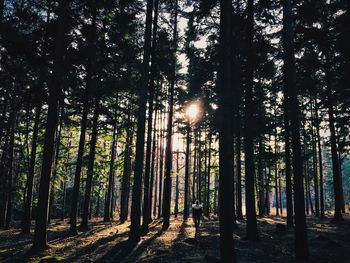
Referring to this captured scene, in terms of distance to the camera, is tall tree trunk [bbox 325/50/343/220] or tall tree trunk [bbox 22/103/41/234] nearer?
tall tree trunk [bbox 22/103/41/234]

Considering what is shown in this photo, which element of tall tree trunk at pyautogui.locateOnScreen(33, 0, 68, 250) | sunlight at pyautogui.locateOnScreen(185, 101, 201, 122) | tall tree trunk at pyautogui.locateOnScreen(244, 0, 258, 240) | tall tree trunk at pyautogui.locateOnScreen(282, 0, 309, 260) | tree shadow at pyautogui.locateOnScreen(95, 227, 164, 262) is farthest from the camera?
sunlight at pyautogui.locateOnScreen(185, 101, 201, 122)

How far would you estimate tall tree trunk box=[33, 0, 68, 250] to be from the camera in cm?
1116

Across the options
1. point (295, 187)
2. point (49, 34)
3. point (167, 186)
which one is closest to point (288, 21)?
point (295, 187)

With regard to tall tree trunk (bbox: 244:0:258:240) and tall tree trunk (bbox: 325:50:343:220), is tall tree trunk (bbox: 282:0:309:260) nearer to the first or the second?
tall tree trunk (bbox: 244:0:258:240)

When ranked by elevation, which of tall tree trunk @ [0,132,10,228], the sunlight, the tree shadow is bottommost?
the tree shadow

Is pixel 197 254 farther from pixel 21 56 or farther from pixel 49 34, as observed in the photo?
pixel 49 34

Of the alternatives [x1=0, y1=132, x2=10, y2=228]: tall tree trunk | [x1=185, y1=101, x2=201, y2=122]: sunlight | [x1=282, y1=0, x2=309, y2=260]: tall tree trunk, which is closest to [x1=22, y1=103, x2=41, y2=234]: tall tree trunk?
[x1=0, y1=132, x2=10, y2=228]: tall tree trunk

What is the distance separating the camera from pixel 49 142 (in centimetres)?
1131

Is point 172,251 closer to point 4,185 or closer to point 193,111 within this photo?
point 193,111

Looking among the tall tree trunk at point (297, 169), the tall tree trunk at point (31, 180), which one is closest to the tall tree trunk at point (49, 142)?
the tall tree trunk at point (31, 180)

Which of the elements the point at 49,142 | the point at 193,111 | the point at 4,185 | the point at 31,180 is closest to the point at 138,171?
the point at 49,142

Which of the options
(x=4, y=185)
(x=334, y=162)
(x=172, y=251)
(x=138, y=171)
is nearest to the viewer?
(x=172, y=251)

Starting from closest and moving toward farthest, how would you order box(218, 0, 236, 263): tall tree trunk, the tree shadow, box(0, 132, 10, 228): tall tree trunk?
box(218, 0, 236, 263): tall tree trunk
the tree shadow
box(0, 132, 10, 228): tall tree trunk

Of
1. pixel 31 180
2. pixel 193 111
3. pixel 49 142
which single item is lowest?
pixel 31 180
